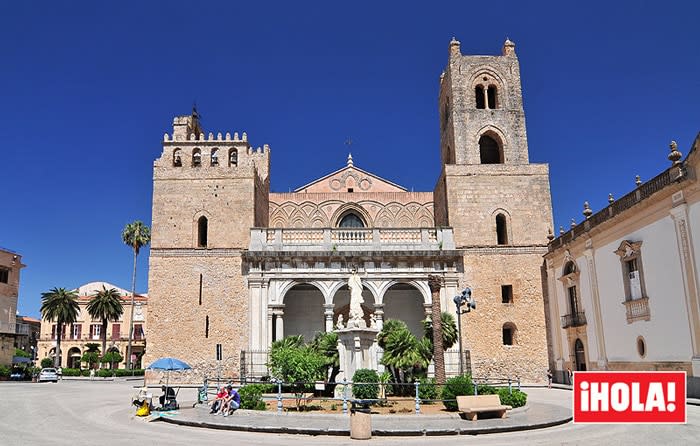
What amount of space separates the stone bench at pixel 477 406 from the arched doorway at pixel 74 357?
62657 millimetres

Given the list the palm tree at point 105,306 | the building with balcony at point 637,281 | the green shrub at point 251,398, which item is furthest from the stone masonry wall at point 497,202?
the palm tree at point 105,306

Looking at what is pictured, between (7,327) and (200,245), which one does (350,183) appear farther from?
(7,327)

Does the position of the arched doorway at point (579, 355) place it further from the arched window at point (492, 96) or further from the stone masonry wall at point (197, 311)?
the stone masonry wall at point (197, 311)

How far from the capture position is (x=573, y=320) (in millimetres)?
25344

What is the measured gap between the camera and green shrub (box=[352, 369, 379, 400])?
15891mm

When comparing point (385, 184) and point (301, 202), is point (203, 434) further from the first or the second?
point (385, 184)

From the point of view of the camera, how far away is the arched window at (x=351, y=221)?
121 ft

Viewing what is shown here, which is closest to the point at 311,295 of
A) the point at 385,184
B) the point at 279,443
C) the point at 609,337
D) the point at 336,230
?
the point at 336,230

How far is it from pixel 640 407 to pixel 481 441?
7.08m

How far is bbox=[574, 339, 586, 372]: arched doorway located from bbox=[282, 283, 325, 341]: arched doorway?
487 inches

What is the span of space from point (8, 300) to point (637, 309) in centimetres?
4255

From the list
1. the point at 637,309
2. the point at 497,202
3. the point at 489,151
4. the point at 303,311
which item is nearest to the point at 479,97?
the point at 489,151

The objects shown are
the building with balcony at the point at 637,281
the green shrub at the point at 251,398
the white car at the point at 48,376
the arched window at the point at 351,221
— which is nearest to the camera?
the green shrub at the point at 251,398

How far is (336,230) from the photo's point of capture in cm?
2930
